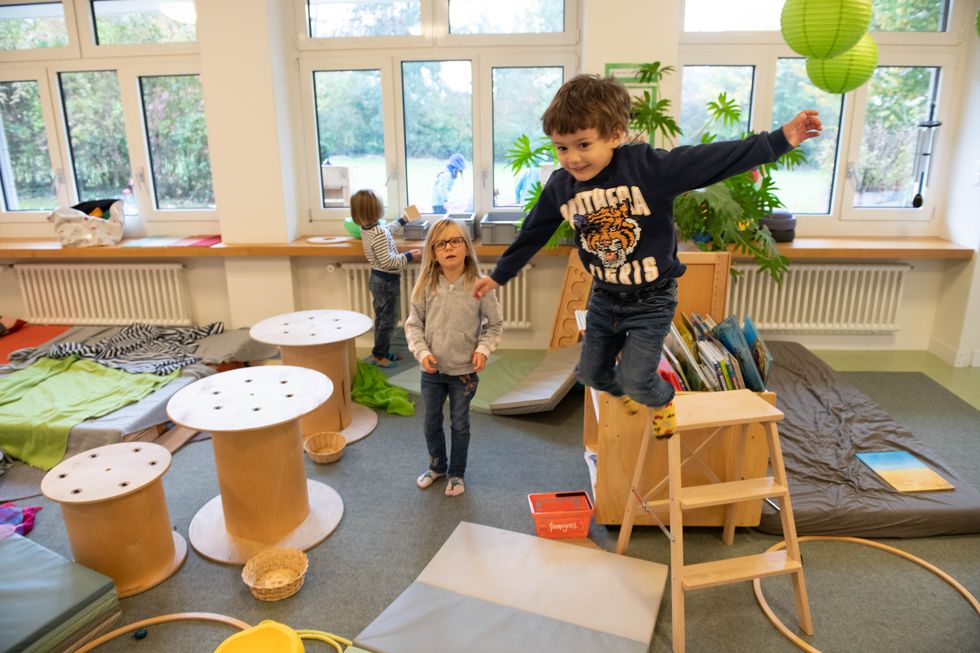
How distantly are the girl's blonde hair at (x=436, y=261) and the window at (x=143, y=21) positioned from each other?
9.81 feet

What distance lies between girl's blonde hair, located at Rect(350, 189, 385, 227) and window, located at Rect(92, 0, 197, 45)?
169 cm

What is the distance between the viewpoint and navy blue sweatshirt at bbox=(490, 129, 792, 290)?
1.71 m

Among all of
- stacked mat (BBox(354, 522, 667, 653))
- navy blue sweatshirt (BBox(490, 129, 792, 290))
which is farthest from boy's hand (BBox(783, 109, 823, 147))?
stacked mat (BBox(354, 522, 667, 653))

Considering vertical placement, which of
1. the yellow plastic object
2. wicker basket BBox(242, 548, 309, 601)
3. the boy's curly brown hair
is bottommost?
wicker basket BBox(242, 548, 309, 601)

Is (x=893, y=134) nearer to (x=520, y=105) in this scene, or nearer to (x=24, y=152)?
(x=520, y=105)

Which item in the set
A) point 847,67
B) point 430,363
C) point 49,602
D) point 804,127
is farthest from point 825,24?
point 49,602

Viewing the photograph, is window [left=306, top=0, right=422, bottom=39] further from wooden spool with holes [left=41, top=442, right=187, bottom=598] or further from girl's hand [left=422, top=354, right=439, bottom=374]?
wooden spool with holes [left=41, top=442, right=187, bottom=598]

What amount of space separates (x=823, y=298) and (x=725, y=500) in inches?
114

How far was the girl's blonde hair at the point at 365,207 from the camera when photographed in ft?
13.0

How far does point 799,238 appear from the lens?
4.52 m

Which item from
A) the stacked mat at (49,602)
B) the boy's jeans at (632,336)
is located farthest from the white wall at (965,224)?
the stacked mat at (49,602)

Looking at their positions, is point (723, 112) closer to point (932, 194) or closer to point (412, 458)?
point (932, 194)

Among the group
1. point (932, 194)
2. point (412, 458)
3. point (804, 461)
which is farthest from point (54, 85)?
point (932, 194)

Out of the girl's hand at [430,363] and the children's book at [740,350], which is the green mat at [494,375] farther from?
Result: the children's book at [740,350]
